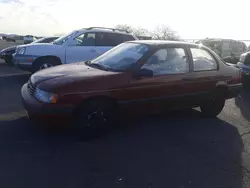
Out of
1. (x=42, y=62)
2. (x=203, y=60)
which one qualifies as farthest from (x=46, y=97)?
(x=42, y=62)

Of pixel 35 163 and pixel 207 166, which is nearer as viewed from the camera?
pixel 35 163

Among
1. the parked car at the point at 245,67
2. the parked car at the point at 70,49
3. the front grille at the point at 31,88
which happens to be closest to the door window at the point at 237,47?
the parked car at the point at 245,67

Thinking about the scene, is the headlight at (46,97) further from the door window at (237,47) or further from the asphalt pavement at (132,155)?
the door window at (237,47)

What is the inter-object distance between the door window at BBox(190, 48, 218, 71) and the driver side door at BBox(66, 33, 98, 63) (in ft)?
14.2

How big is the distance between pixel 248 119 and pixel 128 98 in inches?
118

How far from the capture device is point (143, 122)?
561 centimetres

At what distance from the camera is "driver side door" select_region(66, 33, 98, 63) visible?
9.15 meters

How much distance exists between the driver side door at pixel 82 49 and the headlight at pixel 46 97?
4916mm

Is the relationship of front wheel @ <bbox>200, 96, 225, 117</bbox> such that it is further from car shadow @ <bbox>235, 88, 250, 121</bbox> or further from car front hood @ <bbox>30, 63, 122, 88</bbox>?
car front hood @ <bbox>30, 63, 122, 88</bbox>

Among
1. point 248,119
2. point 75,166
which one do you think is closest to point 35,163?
point 75,166

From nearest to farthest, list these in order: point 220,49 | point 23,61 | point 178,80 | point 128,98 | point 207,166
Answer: point 207,166, point 128,98, point 178,80, point 23,61, point 220,49

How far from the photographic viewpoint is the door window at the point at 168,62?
199 inches

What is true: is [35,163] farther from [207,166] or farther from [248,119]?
[248,119]

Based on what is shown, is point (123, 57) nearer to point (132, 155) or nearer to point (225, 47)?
point (132, 155)
